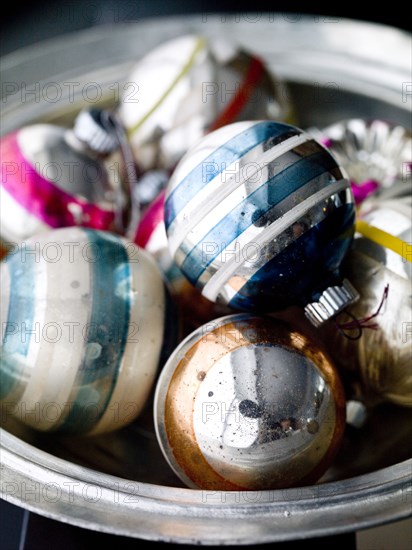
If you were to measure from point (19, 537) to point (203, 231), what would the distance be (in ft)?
1.05

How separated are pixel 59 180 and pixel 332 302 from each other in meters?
0.34

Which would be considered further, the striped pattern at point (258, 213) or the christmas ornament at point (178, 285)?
the christmas ornament at point (178, 285)

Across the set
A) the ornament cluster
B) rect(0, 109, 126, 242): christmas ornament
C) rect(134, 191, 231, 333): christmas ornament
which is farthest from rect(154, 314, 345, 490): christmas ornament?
rect(0, 109, 126, 242): christmas ornament

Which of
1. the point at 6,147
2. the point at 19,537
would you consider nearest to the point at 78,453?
the point at 19,537

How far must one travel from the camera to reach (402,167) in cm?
82

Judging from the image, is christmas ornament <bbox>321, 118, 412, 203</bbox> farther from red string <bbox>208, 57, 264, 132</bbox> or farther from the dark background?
the dark background

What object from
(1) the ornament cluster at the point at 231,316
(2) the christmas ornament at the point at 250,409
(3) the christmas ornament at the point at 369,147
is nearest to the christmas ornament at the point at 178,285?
(1) the ornament cluster at the point at 231,316

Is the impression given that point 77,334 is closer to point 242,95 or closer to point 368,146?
point 242,95

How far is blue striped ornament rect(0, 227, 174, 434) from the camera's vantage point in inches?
23.4

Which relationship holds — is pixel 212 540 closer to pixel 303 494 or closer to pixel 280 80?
pixel 303 494

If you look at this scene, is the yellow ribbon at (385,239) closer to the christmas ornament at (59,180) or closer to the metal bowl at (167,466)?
the metal bowl at (167,466)

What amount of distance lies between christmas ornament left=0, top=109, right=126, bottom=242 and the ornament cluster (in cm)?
9

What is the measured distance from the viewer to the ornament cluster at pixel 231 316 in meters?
0.55

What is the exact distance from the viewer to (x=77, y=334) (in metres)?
0.59
